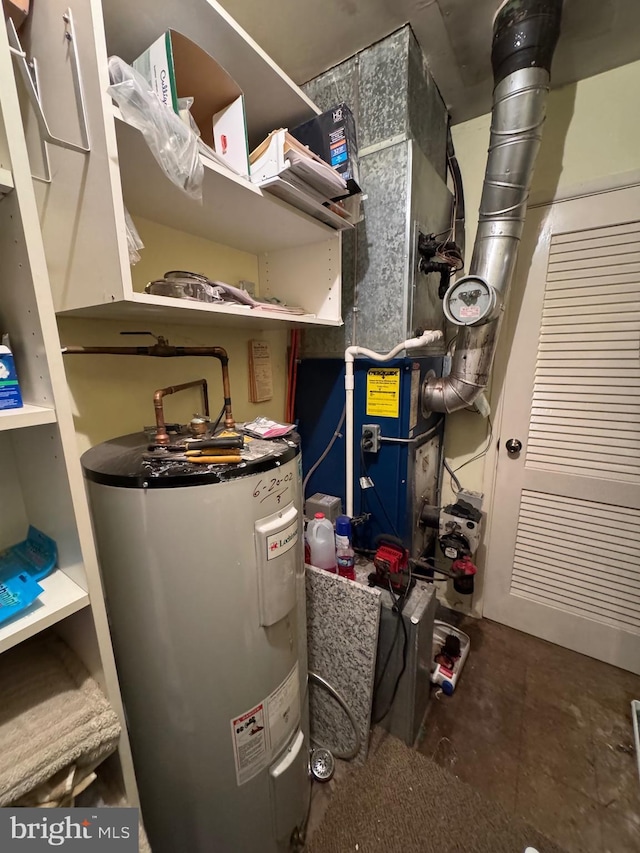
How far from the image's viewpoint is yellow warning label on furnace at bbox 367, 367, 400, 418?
1.36 metres

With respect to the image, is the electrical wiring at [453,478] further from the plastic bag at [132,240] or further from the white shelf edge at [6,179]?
the white shelf edge at [6,179]

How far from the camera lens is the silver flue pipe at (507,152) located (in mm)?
1061

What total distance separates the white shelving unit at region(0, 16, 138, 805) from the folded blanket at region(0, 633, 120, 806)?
30 millimetres

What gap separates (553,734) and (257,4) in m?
2.71

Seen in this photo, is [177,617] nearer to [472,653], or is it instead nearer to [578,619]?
[472,653]

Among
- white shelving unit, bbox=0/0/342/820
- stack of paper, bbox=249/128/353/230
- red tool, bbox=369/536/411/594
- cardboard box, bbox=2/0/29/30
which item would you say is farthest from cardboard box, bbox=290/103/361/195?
red tool, bbox=369/536/411/594

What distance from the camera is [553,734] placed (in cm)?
133

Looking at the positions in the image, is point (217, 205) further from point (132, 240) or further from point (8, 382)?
point (8, 382)

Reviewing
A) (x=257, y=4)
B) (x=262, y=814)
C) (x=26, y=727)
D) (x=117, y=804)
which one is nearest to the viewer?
(x=26, y=727)

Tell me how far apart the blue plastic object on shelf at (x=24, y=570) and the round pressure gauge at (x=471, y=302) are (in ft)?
4.56

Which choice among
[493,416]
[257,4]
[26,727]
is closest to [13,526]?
[26,727]

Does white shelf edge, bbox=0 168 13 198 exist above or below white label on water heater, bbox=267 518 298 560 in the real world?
above

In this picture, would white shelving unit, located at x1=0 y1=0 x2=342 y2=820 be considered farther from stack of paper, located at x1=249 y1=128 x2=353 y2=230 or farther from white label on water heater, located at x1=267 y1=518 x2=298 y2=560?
white label on water heater, located at x1=267 y1=518 x2=298 y2=560

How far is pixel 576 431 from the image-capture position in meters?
1.58
